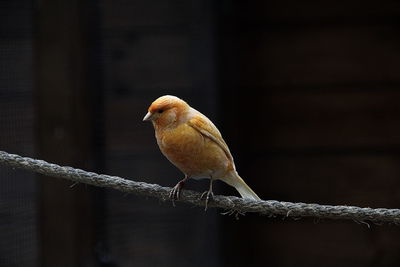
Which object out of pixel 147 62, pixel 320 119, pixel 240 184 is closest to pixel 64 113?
pixel 147 62

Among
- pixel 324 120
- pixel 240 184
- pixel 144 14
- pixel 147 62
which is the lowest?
pixel 240 184

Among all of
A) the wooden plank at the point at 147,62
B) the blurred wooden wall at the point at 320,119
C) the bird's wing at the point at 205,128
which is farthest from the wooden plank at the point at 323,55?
the bird's wing at the point at 205,128

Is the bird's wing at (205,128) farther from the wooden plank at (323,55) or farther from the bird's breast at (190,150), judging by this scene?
the wooden plank at (323,55)

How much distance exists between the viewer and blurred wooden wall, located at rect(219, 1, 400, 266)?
2.14 m

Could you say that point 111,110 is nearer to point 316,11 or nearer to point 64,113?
point 64,113

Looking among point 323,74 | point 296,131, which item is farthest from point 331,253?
point 323,74

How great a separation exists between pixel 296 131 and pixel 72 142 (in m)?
0.62

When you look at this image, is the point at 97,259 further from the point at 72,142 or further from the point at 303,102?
the point at 303,102

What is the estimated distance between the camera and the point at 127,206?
1916mm

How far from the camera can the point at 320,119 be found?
2.19 m

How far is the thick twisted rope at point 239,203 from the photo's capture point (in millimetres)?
1278

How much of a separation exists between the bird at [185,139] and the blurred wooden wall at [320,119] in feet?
1.94

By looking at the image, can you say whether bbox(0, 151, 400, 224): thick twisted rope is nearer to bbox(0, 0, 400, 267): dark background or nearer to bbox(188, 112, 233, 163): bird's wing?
bbox(188, 112, 233, 163): bird's wing

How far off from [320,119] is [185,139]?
0.82 meters
